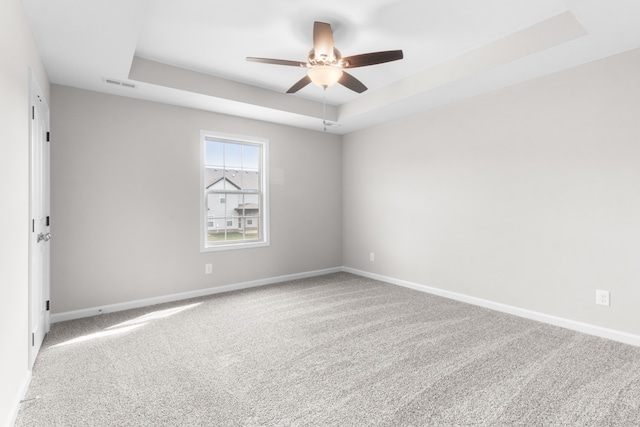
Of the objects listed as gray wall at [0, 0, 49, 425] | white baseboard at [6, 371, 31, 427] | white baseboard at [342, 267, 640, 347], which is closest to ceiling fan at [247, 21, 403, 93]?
gray wall at [0, 0, 49, 425]

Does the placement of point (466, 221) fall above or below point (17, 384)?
above

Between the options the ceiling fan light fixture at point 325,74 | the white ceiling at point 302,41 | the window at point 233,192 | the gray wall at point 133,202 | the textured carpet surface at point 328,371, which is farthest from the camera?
the window at point 233,192

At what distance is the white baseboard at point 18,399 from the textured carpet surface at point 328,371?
4 centimetres

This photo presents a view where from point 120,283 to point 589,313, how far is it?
476cm

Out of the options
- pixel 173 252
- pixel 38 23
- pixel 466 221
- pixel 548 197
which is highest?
pixel 38 23

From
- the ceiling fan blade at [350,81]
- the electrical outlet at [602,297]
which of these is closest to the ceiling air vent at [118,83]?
the ceiling fan blade at [350,81]

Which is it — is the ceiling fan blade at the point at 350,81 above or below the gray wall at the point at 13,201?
above

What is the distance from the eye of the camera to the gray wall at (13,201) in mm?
1620

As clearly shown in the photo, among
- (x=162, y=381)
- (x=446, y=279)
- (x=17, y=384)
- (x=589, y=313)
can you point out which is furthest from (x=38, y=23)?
(x=589, y=313)

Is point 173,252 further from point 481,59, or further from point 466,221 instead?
point 481,59

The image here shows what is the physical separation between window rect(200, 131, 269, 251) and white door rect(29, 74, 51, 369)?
5.16 ft

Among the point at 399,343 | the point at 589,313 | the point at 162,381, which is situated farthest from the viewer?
the point at 589,313

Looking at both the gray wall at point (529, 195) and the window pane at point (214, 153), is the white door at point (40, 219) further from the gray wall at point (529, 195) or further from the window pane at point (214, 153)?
the gray wall at point (529, 195)

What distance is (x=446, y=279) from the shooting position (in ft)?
13.6
